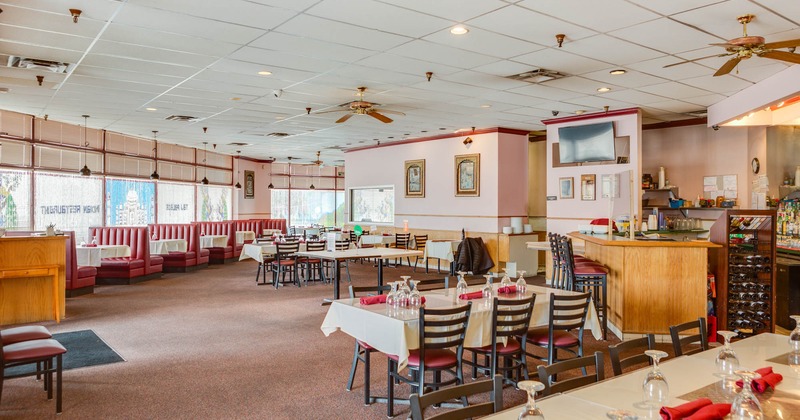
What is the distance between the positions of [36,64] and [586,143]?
8.89 m

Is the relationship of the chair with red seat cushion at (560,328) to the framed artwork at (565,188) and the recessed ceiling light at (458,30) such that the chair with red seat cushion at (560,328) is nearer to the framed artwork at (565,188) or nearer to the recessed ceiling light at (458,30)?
the recessed ceiling light at (458,30)

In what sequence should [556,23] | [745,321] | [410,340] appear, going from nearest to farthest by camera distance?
1. [410,340]
2. [556,23]
3. [745,321]

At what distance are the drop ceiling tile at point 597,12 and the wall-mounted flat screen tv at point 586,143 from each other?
16.3 feet

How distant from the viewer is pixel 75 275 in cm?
927

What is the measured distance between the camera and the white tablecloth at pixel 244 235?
15602mm

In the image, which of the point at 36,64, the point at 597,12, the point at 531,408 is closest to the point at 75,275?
the point at 36,64

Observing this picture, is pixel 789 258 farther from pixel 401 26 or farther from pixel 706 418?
pixel 706 418

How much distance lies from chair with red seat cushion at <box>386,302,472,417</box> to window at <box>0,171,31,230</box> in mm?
9103

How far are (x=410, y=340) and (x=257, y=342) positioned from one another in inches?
123

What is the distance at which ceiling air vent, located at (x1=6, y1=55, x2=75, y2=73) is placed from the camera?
6525mm

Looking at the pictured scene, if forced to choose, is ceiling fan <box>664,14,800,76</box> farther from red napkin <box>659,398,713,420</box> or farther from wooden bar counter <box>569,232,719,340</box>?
A: red napkin <box>659,398,713,420</box>

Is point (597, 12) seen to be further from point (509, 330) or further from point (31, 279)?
point (31, 279)

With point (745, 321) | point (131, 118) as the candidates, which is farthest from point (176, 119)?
point (745, 321)

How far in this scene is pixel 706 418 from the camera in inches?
75.2
